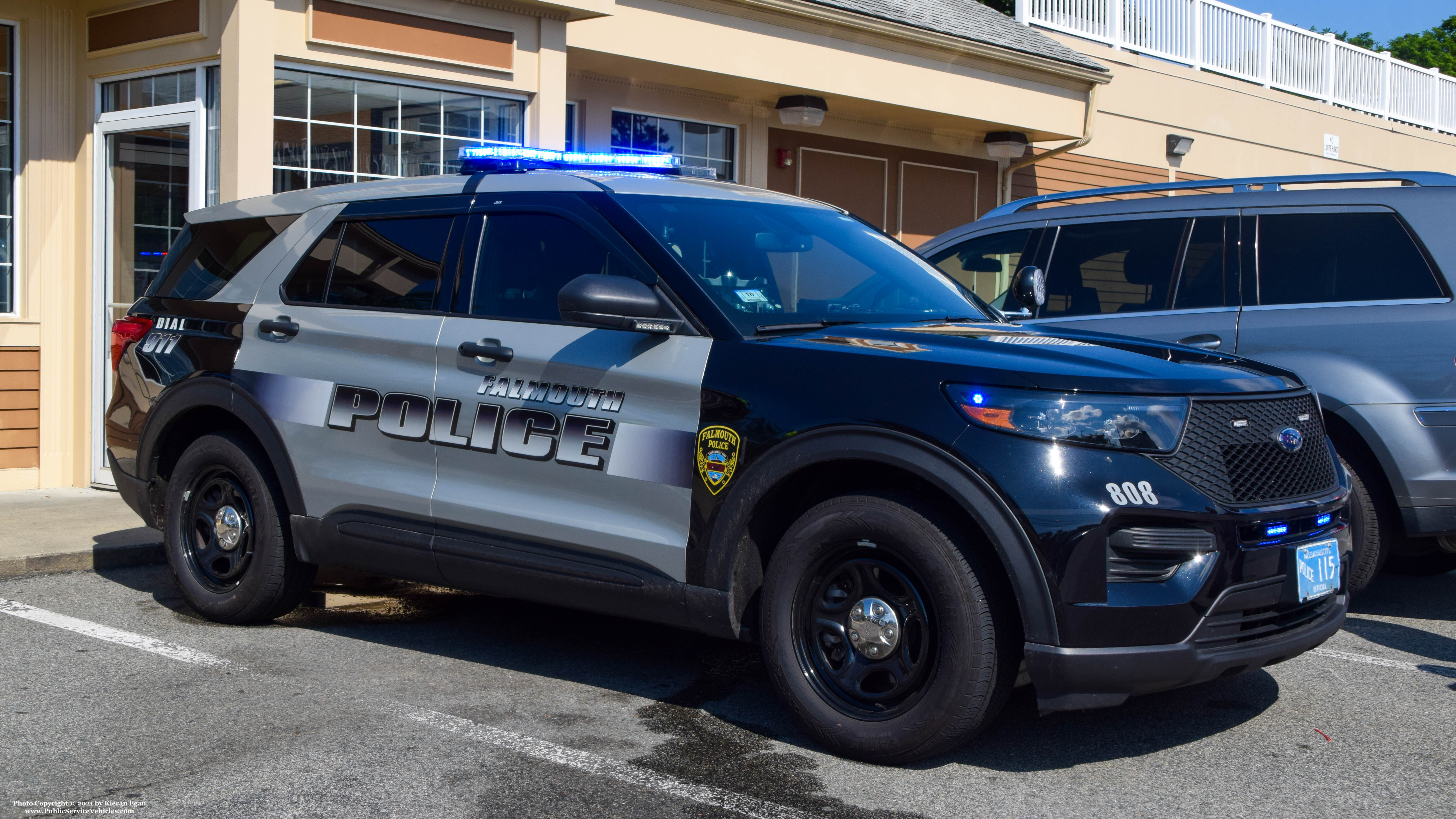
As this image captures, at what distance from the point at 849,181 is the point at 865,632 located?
10.6 meters

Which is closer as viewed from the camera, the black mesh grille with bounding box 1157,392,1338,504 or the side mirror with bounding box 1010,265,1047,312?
the black mesh grille with bounding box 1157,392,1338,504

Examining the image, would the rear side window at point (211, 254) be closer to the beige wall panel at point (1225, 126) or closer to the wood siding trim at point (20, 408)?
the wood siding trim at point (20, 408)

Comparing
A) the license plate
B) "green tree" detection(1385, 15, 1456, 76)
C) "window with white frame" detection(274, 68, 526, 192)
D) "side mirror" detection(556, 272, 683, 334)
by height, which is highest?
"green tree" detection(1385, 15, 1456, 76)

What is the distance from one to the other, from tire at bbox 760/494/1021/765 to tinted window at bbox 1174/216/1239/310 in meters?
3.22

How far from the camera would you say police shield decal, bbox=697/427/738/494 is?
14.1 ft

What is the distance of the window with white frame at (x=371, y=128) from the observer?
→ 28.8ft

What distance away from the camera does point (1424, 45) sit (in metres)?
60.2

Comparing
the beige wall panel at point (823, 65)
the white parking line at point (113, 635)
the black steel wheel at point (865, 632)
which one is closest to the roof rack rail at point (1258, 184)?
the black steel wheel at point (865, 632)

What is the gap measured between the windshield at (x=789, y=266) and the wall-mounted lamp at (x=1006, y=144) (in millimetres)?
10057

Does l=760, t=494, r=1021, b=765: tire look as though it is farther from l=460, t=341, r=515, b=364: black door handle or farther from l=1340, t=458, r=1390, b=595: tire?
l=1340, t=458, r=1390, b=595: tire

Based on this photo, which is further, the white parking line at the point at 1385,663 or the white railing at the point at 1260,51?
the white railing at the point at 1260,51

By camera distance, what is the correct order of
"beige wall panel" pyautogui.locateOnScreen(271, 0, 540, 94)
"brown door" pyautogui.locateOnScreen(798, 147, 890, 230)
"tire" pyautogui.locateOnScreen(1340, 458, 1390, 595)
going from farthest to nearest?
1. "brown door" pyautogui.locateOnScreen(798, 147, 890, 230)
2. "beige wall panel" pyautogui.locateOnScreen(271, 0, 540, 94)
3. "tire" pyautogui.locateOnScreen(1340, 458, 1390, 595)

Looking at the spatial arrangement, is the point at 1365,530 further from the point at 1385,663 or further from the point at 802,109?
the point at 802,109

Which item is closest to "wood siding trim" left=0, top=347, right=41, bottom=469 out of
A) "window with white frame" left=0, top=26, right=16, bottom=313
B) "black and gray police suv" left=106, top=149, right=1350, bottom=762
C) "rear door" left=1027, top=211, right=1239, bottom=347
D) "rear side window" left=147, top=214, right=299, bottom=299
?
"window with white frame" left=0, top=26, right=16, bottom=313
